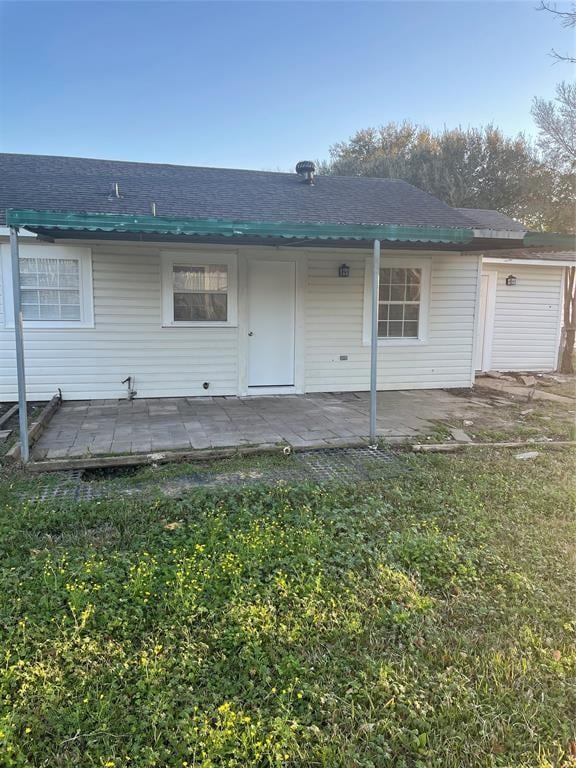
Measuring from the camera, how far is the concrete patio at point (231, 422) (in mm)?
5152

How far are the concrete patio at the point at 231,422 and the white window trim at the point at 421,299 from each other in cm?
91

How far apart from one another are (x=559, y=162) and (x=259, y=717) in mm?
16380

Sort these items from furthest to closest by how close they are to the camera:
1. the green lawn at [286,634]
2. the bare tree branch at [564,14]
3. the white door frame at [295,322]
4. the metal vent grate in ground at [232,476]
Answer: the white door frame at [295,322]
the bare tree branch at [564,14]
the metal vent grate in ground at [232,476]
the green lawn at [286,634]


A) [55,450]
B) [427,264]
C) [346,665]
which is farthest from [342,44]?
[346,665]

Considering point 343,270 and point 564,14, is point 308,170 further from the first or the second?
point 564,14

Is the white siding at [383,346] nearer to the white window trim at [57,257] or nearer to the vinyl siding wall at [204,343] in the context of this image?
the vinyl siding wall at [204,343]

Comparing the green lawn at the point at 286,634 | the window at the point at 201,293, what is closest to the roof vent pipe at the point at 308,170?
the window at the point at 201,293

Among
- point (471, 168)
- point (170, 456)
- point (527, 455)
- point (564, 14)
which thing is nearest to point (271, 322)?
point (170, 456)

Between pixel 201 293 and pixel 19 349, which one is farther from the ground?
pixel 201 293

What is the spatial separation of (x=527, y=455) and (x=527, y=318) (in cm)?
688

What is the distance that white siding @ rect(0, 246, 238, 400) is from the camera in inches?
278

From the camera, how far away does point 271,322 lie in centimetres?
779

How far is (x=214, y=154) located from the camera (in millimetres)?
21250

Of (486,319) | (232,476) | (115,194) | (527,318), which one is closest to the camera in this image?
(232,476)
